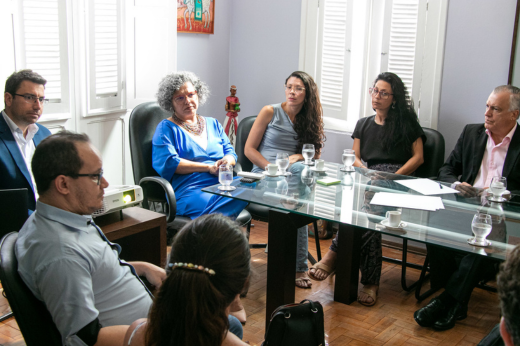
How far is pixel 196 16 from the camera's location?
4336mm

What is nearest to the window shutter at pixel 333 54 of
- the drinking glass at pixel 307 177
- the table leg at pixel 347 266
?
the drinking glass at pixel 307 177

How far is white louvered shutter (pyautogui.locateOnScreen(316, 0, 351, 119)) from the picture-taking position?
158 inches

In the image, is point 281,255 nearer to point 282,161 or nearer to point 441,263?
point 282,161

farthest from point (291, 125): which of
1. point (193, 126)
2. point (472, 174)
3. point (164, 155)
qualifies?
point (472, 174)

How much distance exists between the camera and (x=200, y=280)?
3.71 ft

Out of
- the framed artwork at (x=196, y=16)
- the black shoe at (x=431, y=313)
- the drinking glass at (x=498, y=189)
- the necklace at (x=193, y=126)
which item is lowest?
the black shoe at (x=431, y=313)

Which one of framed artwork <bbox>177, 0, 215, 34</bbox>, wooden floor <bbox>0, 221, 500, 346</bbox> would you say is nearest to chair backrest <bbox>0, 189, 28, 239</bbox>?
wooden floor <bbox>0, 221, 500, 346</bbox>

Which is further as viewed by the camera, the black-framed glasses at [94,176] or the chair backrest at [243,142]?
the chair backrest at [243,142]

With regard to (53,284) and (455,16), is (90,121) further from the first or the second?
(455,16)

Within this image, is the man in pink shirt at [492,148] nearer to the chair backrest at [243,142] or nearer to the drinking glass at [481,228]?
the drinking glass at [481,228]

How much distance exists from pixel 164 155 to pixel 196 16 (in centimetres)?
171

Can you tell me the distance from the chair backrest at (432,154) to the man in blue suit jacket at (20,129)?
2.43 meters

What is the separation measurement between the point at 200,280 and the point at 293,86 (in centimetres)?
259

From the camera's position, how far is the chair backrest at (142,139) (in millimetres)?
3150
